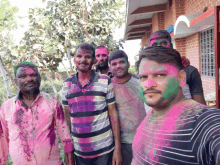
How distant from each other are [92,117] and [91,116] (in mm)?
15

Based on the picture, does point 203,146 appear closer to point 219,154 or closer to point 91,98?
point 219,154

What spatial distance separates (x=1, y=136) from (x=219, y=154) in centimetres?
199

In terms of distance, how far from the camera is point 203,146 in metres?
0.74

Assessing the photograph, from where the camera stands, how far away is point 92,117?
1932mm

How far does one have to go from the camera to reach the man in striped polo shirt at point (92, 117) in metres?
1.93

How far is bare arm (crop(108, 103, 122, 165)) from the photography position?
1.99m

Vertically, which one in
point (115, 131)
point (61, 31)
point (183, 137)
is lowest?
point (115, 131)

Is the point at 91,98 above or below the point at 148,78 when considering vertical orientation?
below

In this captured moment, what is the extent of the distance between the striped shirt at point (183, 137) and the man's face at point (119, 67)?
1.30 m

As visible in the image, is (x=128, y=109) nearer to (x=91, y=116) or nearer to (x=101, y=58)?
(x=91, y=116)

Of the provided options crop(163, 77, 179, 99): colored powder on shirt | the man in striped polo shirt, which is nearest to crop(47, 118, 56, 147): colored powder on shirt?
the man in striped polo shirt

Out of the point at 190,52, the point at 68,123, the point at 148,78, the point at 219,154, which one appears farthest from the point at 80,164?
the point at 190,52

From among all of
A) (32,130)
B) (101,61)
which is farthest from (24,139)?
(101,61)

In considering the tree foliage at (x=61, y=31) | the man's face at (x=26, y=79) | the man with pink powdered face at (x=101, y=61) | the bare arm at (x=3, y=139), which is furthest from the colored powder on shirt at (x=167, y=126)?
the tree foliage at (x=61, y=31)
